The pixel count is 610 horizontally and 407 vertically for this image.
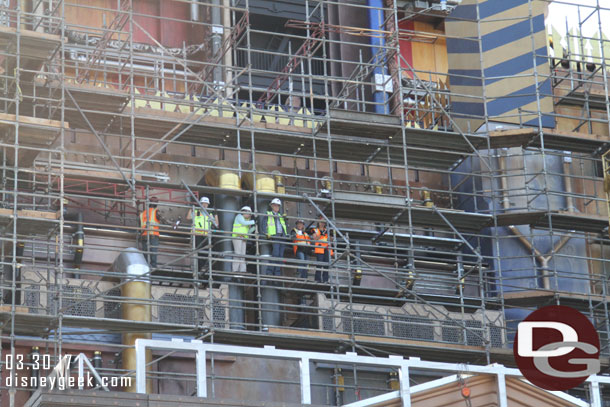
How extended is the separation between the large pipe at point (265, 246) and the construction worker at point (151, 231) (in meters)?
2.70

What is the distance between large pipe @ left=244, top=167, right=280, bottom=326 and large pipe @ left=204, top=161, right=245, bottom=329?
0.48m

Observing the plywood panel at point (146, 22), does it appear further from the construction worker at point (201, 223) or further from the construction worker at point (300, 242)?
the construction worker at point (300, 242)

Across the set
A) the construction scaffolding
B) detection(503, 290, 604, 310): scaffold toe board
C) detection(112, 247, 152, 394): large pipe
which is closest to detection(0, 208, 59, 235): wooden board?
the construction scaffolding

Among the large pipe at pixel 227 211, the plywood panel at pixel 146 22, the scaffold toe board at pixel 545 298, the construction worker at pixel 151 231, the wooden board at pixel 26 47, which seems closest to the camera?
the wooden board at pixel 26 47

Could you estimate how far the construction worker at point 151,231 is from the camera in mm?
40344

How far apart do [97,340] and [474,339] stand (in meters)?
10.2

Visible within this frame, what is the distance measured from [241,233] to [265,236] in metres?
0.67

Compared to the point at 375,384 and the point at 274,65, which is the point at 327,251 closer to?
the point at 375,384

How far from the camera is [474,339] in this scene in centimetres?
4309

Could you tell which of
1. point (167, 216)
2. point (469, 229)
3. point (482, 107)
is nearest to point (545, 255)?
point (469, 229)

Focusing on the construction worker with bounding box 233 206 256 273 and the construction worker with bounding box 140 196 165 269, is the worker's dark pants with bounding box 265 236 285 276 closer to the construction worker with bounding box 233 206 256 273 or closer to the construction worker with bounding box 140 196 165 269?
the construction worker with bounding box 233 206 256 273

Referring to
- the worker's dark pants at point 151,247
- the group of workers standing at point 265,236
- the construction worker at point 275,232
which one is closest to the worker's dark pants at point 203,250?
the group of workers standing at point 265,236

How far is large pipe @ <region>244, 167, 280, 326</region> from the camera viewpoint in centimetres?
4166

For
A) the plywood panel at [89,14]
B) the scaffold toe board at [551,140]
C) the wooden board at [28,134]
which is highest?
the plywood panel at [89,14]
